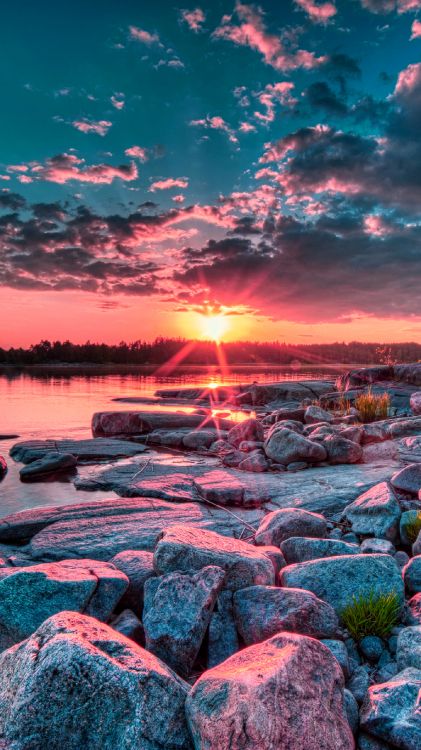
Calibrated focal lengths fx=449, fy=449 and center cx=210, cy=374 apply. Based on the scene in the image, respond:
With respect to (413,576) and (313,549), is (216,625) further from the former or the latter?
(413,576)

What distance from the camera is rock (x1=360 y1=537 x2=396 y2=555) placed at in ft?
14.8

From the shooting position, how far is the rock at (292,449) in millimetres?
9070

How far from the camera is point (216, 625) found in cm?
319

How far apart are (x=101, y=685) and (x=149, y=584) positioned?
1.33 meters

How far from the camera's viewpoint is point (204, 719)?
6.81ft

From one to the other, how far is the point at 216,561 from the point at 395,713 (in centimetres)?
161

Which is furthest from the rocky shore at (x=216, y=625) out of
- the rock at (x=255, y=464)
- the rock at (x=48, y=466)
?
the rock at (x=48, y=466)

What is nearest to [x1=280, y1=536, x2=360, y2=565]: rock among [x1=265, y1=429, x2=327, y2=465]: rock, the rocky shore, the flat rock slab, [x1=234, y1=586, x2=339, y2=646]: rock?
the rocky shore

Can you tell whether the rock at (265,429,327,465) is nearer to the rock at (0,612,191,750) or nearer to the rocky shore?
the rocky shore

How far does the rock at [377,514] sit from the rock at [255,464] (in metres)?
3.63

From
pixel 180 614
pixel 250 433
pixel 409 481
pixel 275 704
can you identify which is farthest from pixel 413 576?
pixel 250 433

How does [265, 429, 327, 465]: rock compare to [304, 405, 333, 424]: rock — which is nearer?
[265, 429, 327, 465]: rock

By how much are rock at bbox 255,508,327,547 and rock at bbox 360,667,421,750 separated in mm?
2558

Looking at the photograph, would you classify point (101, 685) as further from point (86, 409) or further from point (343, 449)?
point (86, 409)
